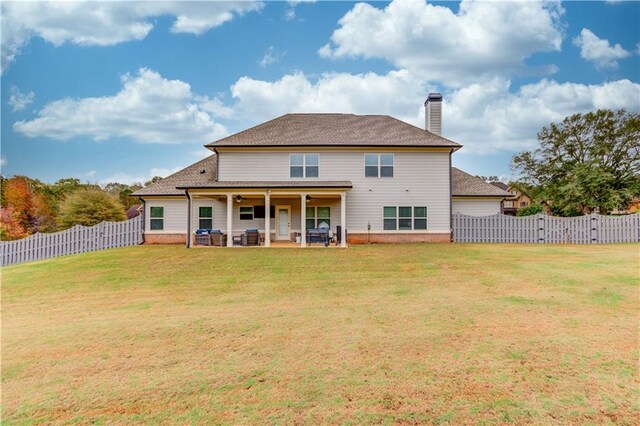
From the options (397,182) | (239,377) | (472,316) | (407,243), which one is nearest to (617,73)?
(397,182)

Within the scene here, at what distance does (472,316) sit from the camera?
23.4 feet

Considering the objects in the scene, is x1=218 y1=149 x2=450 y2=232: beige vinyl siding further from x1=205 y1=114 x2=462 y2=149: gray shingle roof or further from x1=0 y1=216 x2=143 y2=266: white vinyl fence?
x1=0 y1=216 x2=143 y2=266: white vinyl fence

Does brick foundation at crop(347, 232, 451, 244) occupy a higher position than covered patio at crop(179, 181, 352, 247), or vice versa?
covered patio at crop(179, 181, 352, 247)

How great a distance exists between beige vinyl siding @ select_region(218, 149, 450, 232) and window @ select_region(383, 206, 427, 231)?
0.26 metres

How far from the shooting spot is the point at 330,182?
2048cm

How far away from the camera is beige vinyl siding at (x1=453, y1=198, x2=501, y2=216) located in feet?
78.0

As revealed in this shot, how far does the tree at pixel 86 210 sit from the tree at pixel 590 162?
42731mm

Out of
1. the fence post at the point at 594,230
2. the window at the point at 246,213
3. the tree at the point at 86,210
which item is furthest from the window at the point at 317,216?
the tree at the point at 86,210

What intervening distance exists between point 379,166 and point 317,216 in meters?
4.86

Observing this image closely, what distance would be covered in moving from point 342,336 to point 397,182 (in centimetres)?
1636

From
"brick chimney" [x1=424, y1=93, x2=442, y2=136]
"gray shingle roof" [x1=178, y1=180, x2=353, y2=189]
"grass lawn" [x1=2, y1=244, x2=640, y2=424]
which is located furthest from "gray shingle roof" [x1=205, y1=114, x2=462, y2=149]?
"grass lawn" [x1=2, y1=244, x2=640, y2=424]

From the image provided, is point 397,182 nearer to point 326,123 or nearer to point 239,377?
point 326,123

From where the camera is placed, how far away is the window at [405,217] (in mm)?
21328

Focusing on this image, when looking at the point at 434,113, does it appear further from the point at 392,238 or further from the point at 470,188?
the point at 392,238
